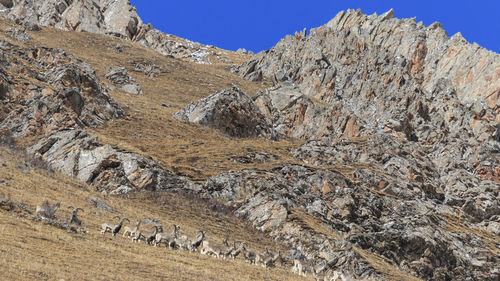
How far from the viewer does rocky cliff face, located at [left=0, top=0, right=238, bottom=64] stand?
146750 mm

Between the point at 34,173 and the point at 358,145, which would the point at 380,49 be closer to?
the point at 358,145

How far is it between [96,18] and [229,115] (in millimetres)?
90233

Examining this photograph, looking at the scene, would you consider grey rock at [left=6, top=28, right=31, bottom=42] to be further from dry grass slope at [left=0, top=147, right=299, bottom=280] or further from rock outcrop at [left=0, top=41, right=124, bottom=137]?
dry grass slope at [left=0, top=147, right=299, bottom=280]

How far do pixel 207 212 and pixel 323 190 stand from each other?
46.7ft

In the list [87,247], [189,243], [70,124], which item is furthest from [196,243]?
[70,124]

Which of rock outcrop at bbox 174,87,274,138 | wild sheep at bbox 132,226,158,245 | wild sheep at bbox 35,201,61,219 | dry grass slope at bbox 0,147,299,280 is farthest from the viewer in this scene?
rock outcrop at bbox 174,87,274,138

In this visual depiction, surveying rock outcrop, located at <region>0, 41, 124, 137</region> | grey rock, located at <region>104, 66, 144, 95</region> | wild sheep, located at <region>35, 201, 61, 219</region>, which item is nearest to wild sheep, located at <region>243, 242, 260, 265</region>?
wild sheep, located at <region>35, 201, 61, 219</region>

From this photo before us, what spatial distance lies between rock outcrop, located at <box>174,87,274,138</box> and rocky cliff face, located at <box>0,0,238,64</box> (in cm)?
7008

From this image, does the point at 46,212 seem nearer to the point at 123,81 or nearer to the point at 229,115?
the point at 229,115

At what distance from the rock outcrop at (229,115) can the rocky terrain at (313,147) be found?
239 mm

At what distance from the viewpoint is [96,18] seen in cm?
15462

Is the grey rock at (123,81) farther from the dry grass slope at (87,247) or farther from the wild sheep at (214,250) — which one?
the wild sheep at (214,250)

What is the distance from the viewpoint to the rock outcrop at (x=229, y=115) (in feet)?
261

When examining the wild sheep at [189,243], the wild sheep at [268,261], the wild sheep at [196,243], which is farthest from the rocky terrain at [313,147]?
the wild sheep at [189,243]
